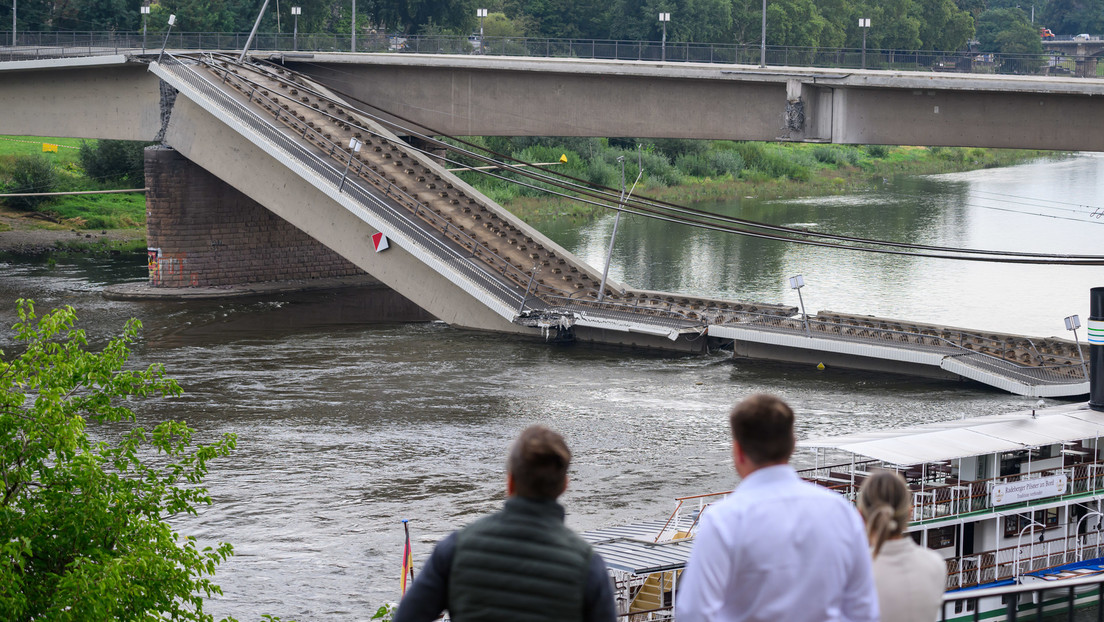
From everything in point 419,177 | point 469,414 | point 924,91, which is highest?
point 924,91

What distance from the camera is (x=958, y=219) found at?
5812 centimetres

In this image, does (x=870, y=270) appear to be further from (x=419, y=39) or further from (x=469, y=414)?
(x=469, y=414)

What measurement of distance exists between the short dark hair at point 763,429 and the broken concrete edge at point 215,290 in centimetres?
3930

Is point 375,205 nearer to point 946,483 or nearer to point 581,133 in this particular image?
point 581,133

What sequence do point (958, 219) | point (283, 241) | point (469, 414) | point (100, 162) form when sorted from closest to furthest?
point (469, 414), point (283, 241), point (958, 219), point (100, 162)

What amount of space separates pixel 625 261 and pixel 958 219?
17.2 metres

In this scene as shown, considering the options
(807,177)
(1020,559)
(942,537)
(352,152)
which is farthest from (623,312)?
(807,177)

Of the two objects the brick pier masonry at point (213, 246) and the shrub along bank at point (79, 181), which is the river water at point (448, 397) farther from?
the shrub along bank at point (79, 181)

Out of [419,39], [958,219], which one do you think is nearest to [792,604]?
[419,39]

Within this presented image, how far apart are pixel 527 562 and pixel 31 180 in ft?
199

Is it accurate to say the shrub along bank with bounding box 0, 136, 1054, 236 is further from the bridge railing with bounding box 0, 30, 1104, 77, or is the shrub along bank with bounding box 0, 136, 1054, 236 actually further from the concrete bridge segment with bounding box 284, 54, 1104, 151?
the concrete bridge segment with bounding box 284, 54, 1104, 151

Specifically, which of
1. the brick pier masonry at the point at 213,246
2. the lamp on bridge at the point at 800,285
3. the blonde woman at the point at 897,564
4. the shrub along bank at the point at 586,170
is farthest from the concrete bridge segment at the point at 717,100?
the blonde woman at the point at 897,564

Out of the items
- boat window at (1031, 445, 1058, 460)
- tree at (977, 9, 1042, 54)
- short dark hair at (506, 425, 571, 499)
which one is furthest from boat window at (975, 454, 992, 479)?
tree at (977, 9, 1042, 54)

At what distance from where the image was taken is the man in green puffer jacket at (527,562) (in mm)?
4730
